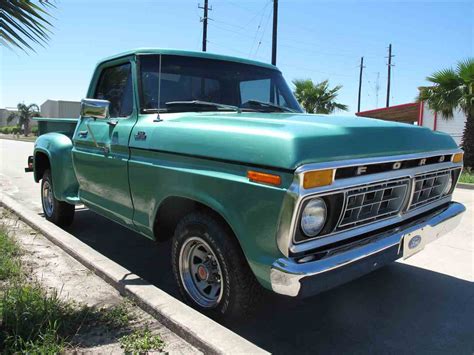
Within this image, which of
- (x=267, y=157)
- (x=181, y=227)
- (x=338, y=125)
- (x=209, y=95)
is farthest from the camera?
(x=209, y=95)

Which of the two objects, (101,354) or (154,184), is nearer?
(101,354)

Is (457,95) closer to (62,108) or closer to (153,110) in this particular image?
(153,110)

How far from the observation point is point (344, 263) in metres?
2.40

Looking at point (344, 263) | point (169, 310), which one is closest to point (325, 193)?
point (344, 263)

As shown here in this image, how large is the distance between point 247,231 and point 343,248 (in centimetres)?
58

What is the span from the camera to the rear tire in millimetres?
5293

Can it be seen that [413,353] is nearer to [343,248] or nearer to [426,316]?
[426,316]

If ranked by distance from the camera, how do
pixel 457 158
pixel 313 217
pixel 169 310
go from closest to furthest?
pixel 313 217
pixel 169 310
pixel 457 158

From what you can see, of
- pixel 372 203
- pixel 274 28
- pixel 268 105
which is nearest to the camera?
pixel 372 203

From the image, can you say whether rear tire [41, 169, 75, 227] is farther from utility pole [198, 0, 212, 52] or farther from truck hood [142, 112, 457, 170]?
utility pole [198, 0, 212, 52]

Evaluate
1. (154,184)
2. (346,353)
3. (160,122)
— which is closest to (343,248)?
(346,353)

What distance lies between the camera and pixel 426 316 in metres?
Answer: 3.25

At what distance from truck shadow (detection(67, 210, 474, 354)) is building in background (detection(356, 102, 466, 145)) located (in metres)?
19.4

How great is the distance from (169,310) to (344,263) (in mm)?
1228
